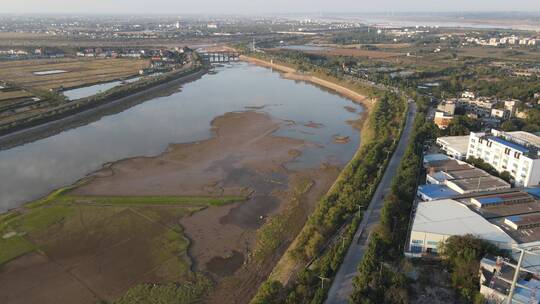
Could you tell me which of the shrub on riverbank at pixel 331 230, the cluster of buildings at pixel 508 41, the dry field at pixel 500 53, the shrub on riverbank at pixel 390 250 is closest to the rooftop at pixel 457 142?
the shrub on riverbank at pixel 331 230

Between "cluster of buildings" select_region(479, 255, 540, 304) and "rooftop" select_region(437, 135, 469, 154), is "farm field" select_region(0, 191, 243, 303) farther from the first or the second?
"rooftop" select_region(437, 135, 469, 154)

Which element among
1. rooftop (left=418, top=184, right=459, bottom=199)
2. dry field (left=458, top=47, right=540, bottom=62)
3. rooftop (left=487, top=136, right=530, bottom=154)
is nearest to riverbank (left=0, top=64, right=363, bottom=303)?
rooftop (left=418, top=184, right=459, bottom=199)

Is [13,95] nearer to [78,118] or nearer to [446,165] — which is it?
[78,118]

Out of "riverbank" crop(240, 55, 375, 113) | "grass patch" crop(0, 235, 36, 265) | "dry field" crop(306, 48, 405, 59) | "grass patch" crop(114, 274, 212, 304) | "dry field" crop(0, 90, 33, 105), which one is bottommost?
"riverbank" crop(240, 55, 375, 113)

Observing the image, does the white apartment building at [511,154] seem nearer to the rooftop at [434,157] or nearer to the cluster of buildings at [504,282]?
the rooftop at [434,157]

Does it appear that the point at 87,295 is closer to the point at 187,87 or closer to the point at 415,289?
the point at 415,289

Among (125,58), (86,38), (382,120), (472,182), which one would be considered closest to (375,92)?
(382,120)

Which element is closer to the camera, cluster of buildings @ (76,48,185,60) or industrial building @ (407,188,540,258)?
industrial building @ (407,188,540,258)
